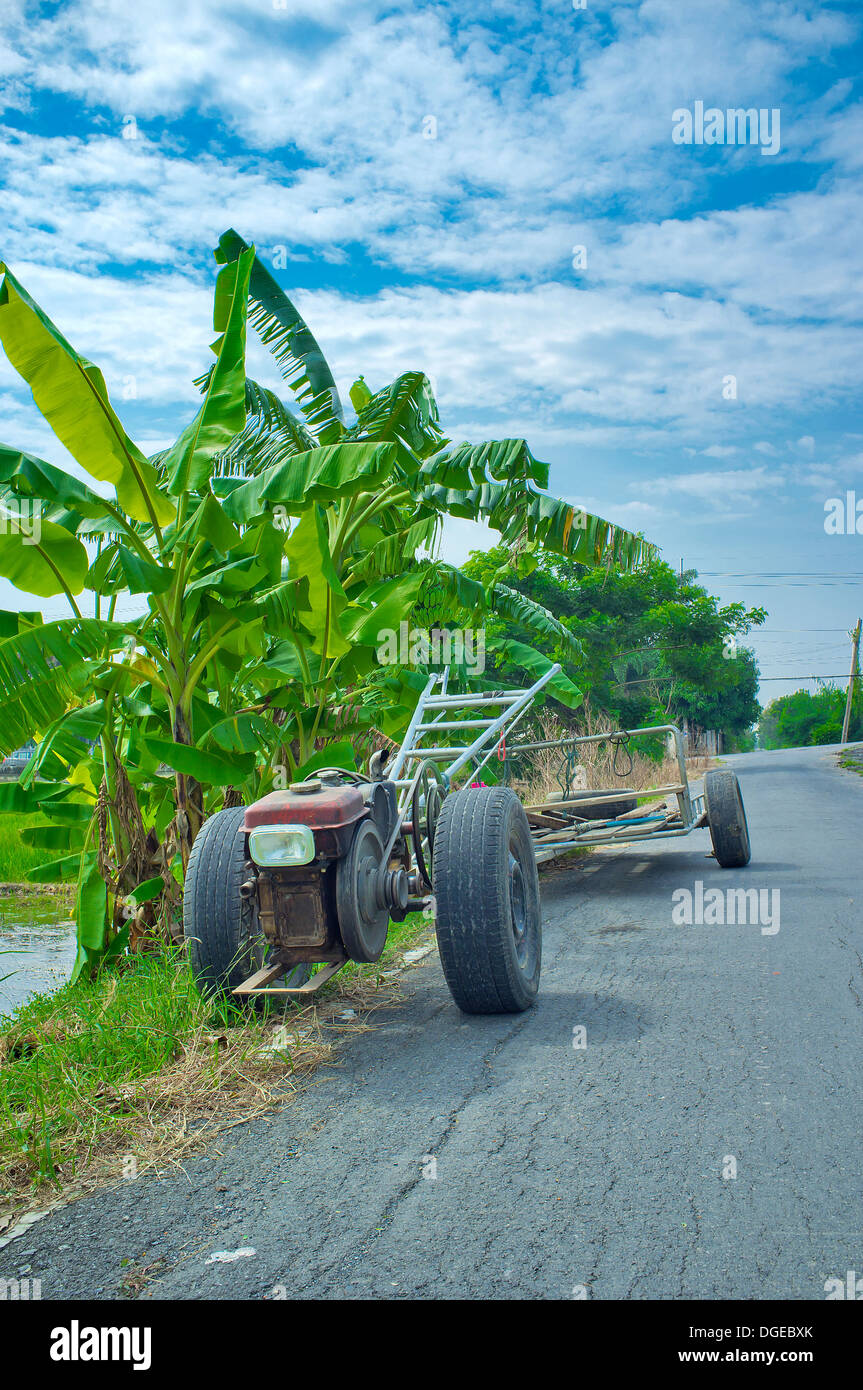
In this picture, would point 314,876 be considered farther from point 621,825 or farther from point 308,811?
point 621,825

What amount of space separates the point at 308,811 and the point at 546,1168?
1.90 metres

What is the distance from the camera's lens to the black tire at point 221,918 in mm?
4672

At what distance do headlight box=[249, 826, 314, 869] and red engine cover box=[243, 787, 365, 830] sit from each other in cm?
7

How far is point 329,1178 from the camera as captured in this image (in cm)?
327

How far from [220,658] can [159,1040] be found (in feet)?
10.4

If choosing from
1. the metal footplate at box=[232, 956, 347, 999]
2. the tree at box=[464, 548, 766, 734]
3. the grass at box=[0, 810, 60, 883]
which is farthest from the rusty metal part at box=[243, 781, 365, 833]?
the tree at box=[464, 548, 766, 734]

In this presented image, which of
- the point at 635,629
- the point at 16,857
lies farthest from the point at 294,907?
the point at 635,629

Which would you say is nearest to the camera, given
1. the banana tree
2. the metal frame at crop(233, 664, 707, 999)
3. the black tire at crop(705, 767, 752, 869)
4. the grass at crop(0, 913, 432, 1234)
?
the grass at crop(0, 913, 432, 1234)

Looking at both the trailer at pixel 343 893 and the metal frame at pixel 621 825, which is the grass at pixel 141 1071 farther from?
the metal frame at pixel 621 825

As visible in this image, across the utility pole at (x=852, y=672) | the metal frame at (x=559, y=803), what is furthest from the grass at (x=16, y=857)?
the utility pole at (x=852, y=672)

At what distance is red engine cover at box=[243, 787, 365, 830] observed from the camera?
453 centimetres

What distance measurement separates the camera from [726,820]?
9570 millimetres

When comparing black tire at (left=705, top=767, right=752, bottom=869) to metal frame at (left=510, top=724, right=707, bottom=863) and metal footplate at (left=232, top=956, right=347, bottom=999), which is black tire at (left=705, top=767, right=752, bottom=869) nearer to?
metal frame at (left=510, top=724, right=707, bottom=863)
